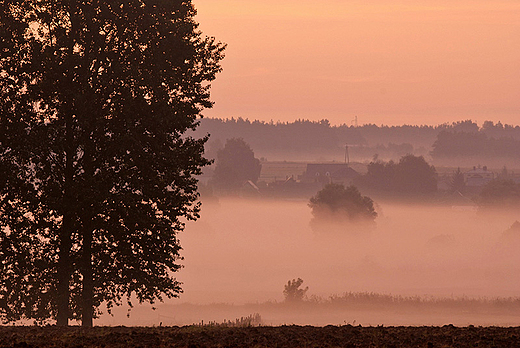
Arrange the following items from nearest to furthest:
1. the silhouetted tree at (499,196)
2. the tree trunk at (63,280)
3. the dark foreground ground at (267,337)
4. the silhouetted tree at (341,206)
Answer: the dark foreground ground at (267,337)
the tree trunk at (63,280)
the silhouetted tree at (341,206)
the silhouetted tree at (499,196)

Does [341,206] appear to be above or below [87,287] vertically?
above

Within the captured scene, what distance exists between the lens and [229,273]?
110562 millimetres

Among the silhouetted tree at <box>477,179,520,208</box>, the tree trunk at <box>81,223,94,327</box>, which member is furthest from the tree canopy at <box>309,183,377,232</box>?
the tree trunk at <box>81,223,94,327</box>

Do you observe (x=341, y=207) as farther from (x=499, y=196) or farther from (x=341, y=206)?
(x=499, y=196)

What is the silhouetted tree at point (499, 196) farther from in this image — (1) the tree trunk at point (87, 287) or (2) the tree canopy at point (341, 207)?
(1) the tree trunk at point (87, 287)

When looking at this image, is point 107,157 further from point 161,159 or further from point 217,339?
point 217,339

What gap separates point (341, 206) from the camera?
14700 cm

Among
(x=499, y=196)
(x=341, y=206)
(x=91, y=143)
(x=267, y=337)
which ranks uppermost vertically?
(x=499, y=196)

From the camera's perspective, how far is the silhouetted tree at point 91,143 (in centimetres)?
2395

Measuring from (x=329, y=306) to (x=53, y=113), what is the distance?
44668mm

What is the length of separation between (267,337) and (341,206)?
13099 centimetres

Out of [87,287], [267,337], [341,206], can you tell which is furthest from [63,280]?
[341,206]

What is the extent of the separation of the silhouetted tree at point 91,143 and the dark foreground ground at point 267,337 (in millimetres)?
5926

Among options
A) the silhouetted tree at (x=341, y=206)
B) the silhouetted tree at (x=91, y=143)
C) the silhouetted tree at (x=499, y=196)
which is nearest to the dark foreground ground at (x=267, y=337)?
the silhouetted tree at (x=91, y=143)
